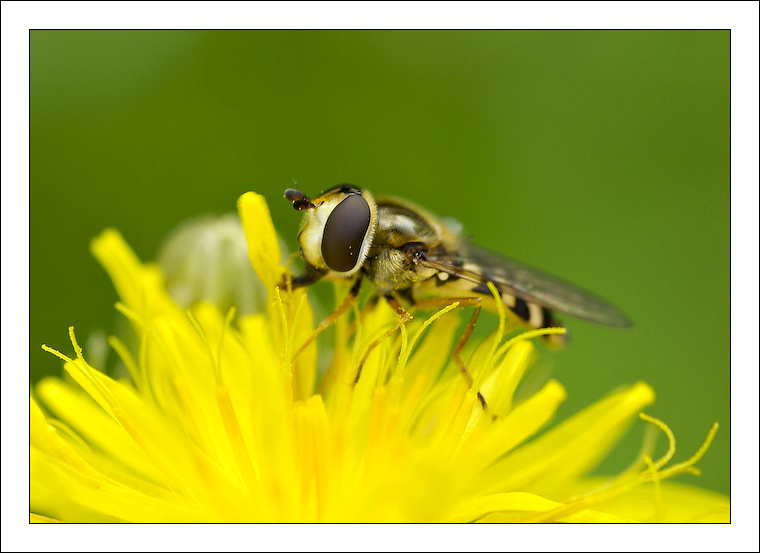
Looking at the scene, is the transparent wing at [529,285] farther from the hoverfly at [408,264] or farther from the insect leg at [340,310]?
the insect leg at [340,310]

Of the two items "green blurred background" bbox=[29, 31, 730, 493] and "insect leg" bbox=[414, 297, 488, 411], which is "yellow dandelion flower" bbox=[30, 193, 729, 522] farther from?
"green blurred background" bbox=[29, 31, 730, 493]

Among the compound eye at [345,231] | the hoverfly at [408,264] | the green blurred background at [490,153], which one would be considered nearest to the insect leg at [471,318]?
the hoverfly at [408,264]

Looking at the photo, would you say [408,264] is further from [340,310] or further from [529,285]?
[529,285]

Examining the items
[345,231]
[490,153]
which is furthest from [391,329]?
[490,153]

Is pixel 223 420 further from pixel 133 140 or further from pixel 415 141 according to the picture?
pixel 415 141

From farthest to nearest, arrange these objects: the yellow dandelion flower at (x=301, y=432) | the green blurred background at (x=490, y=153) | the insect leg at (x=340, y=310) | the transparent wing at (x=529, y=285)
→ the green blurred background at (x=490, y=153) < the transparent wing at (x=529, y=285) < the insect leg at (x=340, y=310) < the yellow dandelion flower at (x=301, y=432)

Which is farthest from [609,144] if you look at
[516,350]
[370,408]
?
[370,408]
